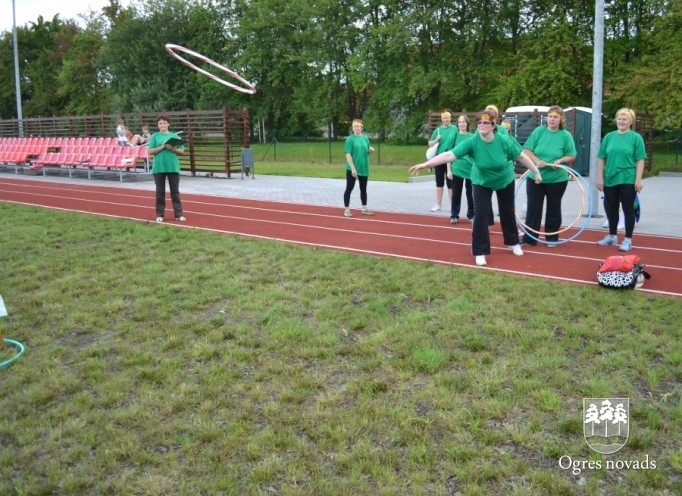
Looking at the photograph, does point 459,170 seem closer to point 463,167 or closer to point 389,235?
point 463,167

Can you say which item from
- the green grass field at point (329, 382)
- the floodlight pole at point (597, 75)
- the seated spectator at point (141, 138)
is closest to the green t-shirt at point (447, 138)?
the floodlight pole at point (597, 75)

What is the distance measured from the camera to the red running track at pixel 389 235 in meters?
7.86

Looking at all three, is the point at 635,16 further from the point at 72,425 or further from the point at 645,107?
the point at 72,425

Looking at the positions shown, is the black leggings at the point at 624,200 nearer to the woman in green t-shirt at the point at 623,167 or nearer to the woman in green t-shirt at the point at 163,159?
the woman in green t-shirt at the point at 623,167

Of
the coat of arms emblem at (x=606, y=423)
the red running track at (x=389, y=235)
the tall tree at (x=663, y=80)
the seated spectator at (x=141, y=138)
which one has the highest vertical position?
the tall tree at (x=663, y=80)

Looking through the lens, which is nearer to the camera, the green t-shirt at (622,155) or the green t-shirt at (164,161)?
the green t-shirt at (622,155)

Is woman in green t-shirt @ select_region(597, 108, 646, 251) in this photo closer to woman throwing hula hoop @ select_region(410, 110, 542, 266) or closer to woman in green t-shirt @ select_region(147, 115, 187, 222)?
woman throwing hula hoop @ select_region(410, 110, 542, 266)

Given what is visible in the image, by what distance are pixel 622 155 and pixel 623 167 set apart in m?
0.16

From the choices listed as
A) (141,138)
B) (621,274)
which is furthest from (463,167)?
(141,138)

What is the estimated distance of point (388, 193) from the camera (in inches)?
663

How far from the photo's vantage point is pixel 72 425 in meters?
3.97

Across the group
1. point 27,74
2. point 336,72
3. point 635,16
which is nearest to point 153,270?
point 635,16

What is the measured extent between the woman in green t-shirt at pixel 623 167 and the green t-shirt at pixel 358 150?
4.30 m

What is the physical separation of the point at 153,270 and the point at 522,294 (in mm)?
4209
